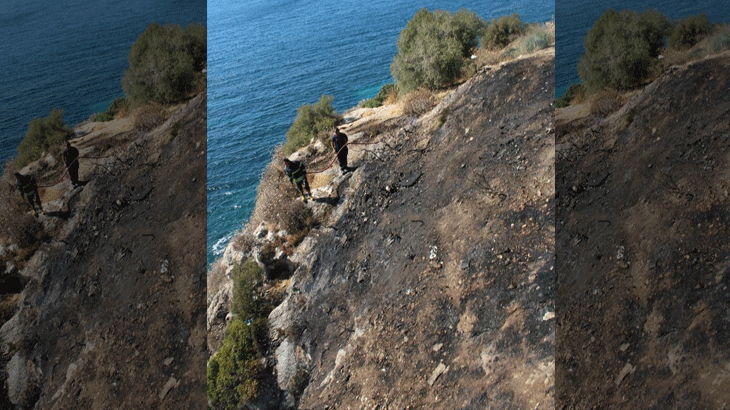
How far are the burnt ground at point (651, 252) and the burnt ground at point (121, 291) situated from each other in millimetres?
4234

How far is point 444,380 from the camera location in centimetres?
694

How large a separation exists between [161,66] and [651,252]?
5.30m

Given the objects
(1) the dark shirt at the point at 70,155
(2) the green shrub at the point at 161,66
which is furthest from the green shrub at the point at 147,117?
(1) the dark shirt at the point at 70,155

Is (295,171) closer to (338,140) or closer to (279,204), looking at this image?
(279,204)

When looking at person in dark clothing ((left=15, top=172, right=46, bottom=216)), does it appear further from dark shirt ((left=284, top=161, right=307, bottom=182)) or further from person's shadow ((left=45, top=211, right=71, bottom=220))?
dark shirt ((left=284, top=161, right=307, bottom=182))

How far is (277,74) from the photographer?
13352 millimetres

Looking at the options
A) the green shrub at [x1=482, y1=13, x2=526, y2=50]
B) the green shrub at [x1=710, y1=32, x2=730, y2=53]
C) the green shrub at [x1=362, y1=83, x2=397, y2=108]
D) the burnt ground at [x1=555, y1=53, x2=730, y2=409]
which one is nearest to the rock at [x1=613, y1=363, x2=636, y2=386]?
the burnt ground at [x1=555, y1=53, x2=730, y2=409]

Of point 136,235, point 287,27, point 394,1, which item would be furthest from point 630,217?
point 287,27

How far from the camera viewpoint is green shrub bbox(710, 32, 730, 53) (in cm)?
530

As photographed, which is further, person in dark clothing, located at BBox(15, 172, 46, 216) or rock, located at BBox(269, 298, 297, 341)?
rock, located at BBox(269, 298, 297, 341)

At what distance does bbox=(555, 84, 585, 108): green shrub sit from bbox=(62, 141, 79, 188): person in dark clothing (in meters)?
5.24

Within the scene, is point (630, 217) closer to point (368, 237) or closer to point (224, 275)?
point (368, 237)

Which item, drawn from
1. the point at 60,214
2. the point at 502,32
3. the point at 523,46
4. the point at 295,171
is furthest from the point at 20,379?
the point at 502,32

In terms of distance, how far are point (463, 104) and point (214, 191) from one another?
529cm
